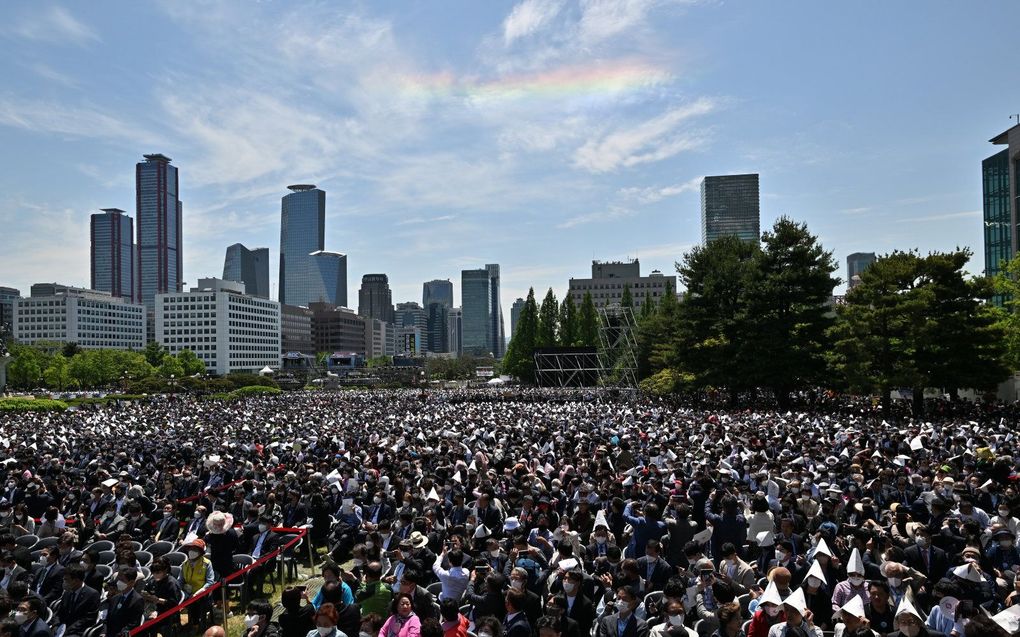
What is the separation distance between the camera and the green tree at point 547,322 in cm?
7356

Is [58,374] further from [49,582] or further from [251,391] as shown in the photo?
[49,582]

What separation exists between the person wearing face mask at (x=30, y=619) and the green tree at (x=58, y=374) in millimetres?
86406

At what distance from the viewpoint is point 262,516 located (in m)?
9.81

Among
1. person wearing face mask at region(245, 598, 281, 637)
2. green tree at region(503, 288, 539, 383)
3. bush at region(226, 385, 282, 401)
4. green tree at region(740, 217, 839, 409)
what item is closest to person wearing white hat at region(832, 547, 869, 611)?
person wearing face mask at region(245, 598, 281, 637)

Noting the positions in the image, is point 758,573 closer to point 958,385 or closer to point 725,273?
point 958,385

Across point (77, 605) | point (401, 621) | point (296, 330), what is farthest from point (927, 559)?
point (296, 330)

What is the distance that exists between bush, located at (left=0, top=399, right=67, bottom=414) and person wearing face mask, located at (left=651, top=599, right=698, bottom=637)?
137 ft

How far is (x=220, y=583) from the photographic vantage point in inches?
310

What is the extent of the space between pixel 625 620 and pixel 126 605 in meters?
4.87

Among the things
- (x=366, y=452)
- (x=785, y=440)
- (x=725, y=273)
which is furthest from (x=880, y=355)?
(x=366, y=452)

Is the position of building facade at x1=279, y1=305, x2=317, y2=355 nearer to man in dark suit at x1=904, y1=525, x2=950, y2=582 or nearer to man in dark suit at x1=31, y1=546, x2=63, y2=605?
man in dark suit at x1=31, y1=546, x2=63, y2=605

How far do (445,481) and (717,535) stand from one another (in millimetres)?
5278

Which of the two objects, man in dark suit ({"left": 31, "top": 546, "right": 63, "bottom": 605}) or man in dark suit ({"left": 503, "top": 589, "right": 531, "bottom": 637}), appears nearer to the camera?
man in dark suit ({"left": 503, "top": 589, "right": 531, "bottom": 637})

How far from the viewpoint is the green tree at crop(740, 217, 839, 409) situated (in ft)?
103
